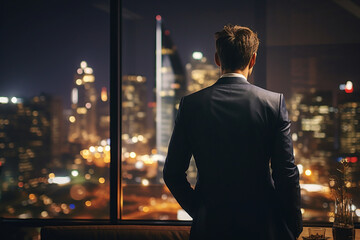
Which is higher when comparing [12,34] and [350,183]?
[12,34]

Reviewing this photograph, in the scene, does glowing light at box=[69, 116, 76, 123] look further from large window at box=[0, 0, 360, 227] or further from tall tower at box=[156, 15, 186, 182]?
tall tower at box=[156, 15, 186, 182]

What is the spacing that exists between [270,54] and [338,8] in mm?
865

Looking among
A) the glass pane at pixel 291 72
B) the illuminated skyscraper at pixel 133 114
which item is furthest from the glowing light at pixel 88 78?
the glass pane at pixel 291 72

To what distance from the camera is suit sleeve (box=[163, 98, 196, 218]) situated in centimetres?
123

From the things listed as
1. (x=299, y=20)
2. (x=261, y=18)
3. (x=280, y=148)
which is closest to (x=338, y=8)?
(x=299, y=20)

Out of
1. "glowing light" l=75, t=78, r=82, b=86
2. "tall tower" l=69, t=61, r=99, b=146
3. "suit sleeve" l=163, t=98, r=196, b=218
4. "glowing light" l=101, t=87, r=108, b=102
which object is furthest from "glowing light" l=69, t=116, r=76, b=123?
"suit sleeve" l=163, t=98, r=196, b=218

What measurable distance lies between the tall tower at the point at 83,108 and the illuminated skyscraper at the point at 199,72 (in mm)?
933

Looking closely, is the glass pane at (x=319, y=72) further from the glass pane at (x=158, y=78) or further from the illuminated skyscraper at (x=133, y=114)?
the illuminated skyscraper at (x=133, y=114)

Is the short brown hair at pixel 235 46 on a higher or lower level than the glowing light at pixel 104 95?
higher

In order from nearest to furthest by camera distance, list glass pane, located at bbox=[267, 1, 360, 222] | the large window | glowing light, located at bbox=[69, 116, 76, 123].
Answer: the large window → glass pane, located at bbox=[267, 1, 360, 222] → glowing light, located at bbox=[69, 116, 76, 123]

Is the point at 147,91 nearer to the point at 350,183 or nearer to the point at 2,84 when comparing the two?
the point at 2,84

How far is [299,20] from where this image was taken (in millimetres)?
2975

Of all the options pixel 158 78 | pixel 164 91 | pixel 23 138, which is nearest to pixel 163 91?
pixel 164 91

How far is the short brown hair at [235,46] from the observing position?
1.18 meters
